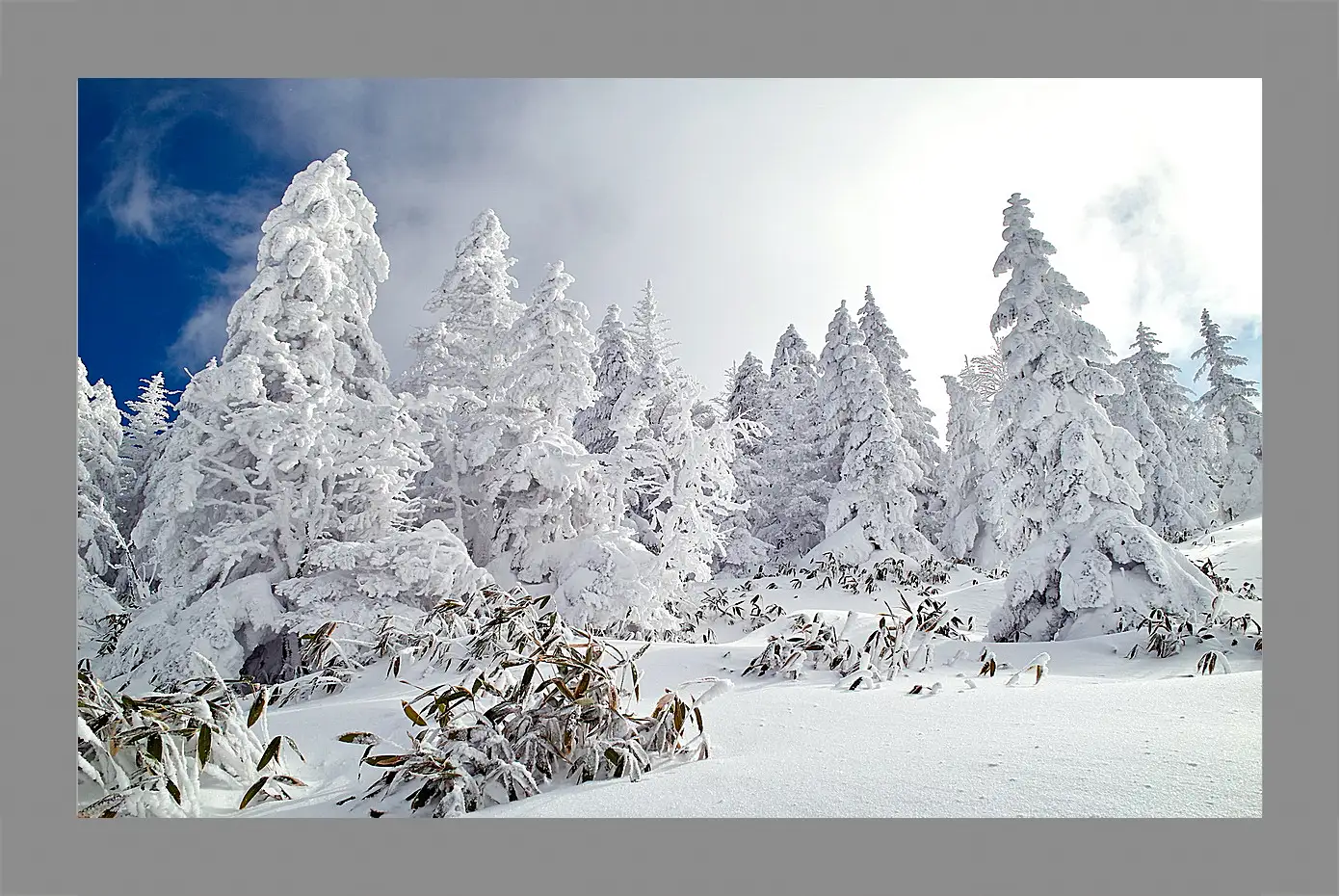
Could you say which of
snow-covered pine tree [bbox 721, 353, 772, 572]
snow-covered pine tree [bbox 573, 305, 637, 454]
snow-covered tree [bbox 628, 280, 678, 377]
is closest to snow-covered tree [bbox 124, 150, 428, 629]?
snow-covered tree [bbox 628, 280, 678, 377]

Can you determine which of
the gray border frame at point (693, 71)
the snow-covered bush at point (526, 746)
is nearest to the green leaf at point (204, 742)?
the snow-covered bush at point (526, 746)

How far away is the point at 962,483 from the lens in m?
17.7

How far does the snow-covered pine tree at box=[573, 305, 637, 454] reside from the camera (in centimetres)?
1501

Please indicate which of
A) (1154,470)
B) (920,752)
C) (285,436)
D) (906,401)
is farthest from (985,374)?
(285,436)

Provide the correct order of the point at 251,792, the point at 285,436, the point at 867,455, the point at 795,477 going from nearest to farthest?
the point at 251,792
the point at 285,436
the point at 867,455
the point at 795,477

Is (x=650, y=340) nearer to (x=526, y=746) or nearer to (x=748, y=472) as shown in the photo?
(x=748, y=472)

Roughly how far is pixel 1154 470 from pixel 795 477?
8236 mm

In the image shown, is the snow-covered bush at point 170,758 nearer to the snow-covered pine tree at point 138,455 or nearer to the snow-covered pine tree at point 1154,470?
the snow-covered pine tree at point 138,455

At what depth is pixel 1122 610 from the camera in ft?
21.7

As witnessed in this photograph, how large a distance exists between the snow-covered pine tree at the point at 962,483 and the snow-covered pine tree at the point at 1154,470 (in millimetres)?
2935

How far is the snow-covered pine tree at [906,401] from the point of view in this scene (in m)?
18.5

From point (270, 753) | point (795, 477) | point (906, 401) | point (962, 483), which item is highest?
point (906, 401)

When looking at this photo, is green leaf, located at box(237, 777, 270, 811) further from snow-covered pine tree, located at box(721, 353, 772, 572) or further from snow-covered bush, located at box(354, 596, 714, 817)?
snow-covered pine tree, located at box(721, 353, 772, 572)

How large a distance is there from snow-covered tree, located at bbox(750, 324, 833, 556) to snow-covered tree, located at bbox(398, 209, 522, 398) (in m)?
9.97
